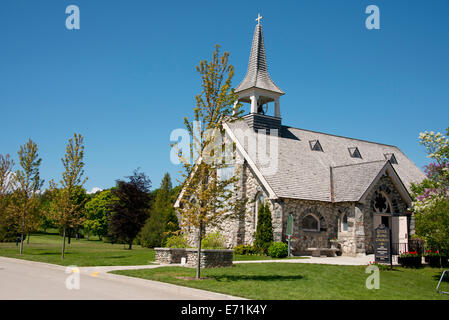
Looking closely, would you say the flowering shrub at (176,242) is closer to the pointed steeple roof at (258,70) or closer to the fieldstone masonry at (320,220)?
the fieldstone masonry at (320,220)

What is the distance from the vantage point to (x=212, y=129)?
1542cm

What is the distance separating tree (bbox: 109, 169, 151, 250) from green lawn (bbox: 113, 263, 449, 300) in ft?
85.8

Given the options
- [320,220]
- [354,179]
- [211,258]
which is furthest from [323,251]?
[211,258]

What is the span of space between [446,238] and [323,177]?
12994mm

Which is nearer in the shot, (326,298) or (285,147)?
(326,298)

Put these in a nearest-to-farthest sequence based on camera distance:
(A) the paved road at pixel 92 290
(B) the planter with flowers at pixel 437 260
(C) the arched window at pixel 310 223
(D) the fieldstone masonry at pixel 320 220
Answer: (A) the paved road at pixel 92 290 → (B) the planter with flowers at pixel 437 260 → (D) the fieldstone masonry at pixel 320 220 → (C) the arched window at pixel 310 223

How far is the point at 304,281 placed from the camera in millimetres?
14109

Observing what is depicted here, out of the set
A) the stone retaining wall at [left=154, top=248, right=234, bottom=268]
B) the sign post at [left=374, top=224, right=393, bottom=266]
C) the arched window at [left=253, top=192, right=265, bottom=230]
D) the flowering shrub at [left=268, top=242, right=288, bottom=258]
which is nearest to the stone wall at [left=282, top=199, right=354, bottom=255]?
the flowering shrub at [left=268, top=242, right=288, bottom=258]

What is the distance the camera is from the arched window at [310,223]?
2692 cm

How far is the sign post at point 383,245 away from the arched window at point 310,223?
23.7 ft

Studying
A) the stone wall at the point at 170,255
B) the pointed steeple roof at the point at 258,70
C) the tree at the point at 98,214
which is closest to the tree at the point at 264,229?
the stone wall at the point at 170,255

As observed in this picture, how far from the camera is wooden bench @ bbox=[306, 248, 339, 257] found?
25.7 meters
